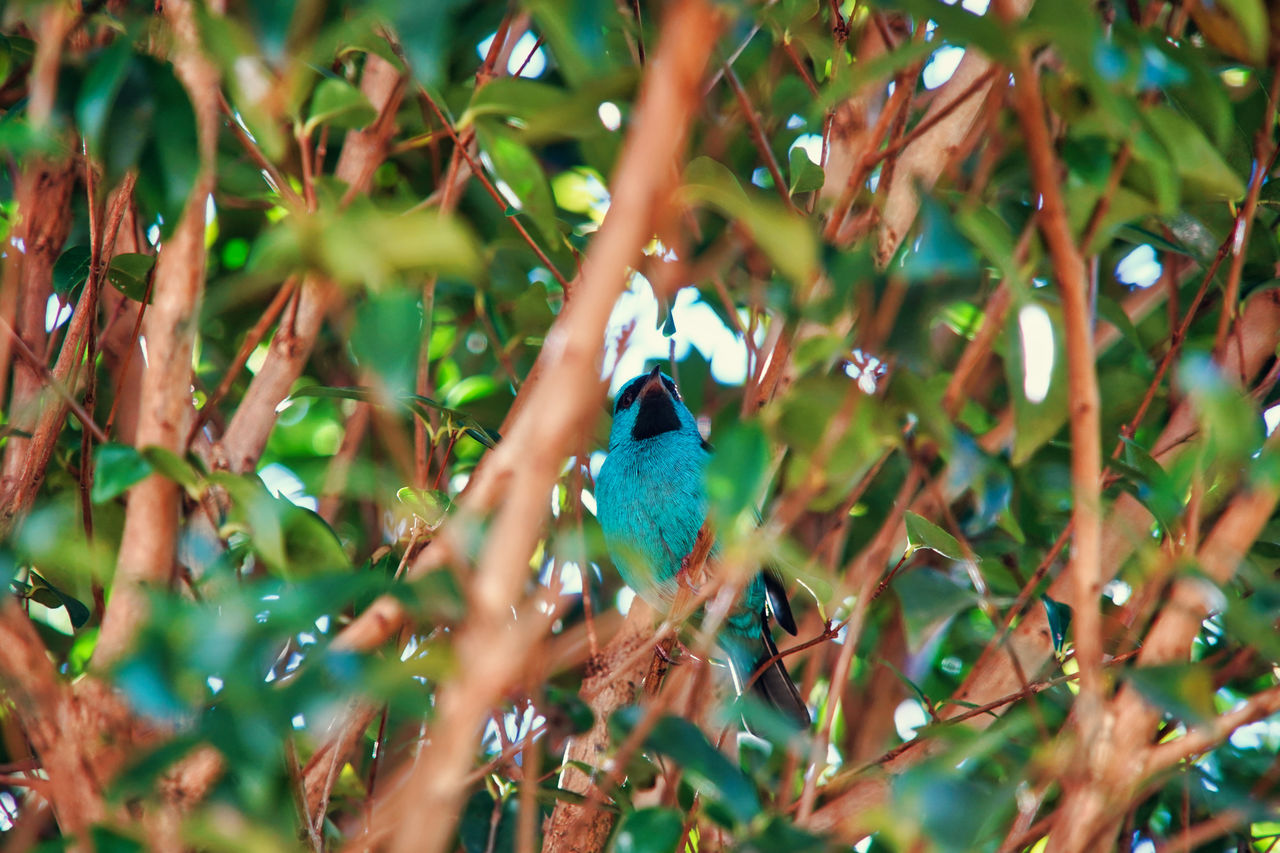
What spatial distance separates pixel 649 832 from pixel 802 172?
1.36 meters

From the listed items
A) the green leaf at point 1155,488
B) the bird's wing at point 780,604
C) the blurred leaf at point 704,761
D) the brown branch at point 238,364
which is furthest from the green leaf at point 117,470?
the bird's wing at point 780,604

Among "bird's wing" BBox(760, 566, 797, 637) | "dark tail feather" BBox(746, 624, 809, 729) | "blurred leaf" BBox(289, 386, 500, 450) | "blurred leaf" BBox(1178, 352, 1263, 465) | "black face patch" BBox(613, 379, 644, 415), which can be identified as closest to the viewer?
"blurred leaf" BBox(1178, 352, 1263, 465)

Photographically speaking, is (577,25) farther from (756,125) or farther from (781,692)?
(781,692)

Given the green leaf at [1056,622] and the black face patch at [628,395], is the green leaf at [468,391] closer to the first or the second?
the green leaf at [1056,622]

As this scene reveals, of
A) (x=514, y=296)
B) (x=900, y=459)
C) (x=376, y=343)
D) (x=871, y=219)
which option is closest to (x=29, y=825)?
(x=376, y=343)

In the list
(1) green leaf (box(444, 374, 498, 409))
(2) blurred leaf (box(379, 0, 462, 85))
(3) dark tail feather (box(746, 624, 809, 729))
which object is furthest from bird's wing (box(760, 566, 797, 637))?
(2) blurred leaf (box(379, 0, 462, 85))

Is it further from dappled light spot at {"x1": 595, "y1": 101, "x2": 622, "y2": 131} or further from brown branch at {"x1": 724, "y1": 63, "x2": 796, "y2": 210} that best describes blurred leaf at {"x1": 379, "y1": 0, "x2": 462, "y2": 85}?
dappled light spot at {"x1": 595, "y1": 101, "x2": 622, "y2": 131}

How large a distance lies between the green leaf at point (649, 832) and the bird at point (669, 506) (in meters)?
2.01

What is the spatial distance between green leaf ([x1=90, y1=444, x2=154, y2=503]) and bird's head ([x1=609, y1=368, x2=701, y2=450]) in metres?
2.85

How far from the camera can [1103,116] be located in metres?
1.41

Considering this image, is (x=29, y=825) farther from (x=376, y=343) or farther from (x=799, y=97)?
(x=799, y=97)

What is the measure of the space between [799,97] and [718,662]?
154cm

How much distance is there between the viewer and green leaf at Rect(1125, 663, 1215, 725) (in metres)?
1.17

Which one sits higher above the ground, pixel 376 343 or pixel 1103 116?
pixel 1103 116
